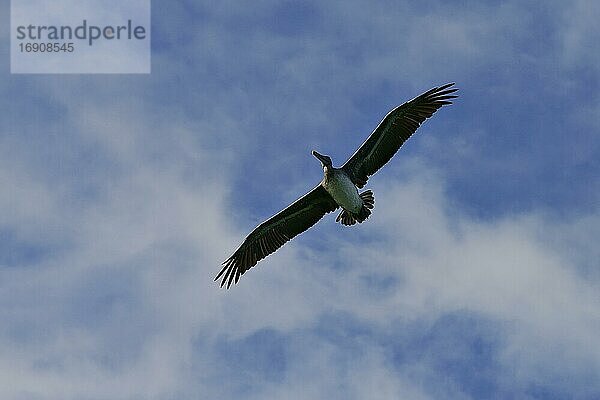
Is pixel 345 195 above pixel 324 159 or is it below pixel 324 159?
below

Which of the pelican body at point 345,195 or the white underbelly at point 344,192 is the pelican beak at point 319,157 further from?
the white underbelly at point 344,192

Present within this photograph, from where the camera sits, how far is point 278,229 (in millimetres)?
33031

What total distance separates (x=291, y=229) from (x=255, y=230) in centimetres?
99

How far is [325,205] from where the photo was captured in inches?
1287

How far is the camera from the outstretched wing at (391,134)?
31.0m

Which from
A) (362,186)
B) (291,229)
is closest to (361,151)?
(362,186)

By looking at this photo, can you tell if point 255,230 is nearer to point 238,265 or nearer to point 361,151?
point 238,265

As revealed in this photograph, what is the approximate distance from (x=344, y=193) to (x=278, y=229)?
104 inches

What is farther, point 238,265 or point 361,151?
point 238,265

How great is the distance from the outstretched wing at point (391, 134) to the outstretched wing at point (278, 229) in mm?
1178

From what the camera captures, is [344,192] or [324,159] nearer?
[344,192]

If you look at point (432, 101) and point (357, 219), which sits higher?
point (432, 101)

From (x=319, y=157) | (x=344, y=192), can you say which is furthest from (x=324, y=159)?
(x=344, y=192)

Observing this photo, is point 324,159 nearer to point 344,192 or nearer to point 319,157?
point 319,157
